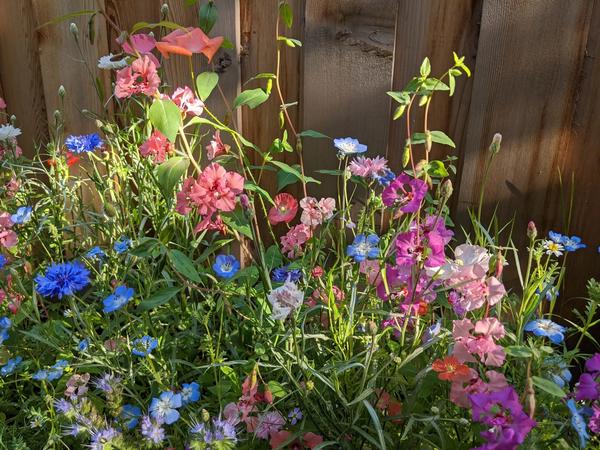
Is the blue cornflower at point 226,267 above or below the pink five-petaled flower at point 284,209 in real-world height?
below

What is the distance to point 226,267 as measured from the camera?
4.71ft

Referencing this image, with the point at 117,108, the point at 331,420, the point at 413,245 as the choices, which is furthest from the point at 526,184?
the point at 117,108

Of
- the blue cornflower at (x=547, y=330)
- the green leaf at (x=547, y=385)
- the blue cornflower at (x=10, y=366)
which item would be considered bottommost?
the blue cornflower at (x=10, y=366)

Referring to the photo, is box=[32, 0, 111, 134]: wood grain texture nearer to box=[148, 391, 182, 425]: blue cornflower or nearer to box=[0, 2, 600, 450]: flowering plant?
box=[0, 2, 600, 450]: flowering plant

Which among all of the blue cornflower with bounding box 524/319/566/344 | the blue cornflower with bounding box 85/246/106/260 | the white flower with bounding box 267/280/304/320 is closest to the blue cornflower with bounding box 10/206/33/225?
the blue cornflower with bounding box 85/246/106/260

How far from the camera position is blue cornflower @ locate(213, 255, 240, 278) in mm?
1415

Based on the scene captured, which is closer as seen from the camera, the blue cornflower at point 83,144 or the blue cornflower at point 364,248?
the blue cornflower at point 364,248

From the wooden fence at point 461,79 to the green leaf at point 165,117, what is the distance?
63 centimetres

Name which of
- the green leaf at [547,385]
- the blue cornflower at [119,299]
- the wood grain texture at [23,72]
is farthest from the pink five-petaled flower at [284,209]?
the wood grain texture at [23,72]

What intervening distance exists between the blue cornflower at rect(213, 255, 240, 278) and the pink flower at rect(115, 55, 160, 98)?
42 centimetres

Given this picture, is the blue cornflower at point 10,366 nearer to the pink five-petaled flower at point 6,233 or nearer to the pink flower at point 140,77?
the pink five-petaled flower at point 6,233

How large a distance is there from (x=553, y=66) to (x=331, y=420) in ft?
3.34

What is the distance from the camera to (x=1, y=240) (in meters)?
1.58

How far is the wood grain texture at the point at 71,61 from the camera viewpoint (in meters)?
1.80
